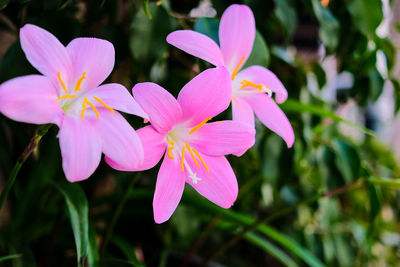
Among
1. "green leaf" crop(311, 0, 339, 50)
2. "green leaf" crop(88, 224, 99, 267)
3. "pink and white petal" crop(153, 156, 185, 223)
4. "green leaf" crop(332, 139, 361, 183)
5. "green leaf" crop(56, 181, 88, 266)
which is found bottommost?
"green leaf" crop(332, 139, 361, 183)

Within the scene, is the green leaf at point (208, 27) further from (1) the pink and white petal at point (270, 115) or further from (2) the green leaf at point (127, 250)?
(2) the green leaf at point (127, 250)

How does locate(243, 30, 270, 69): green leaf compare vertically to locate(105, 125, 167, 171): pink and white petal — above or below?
below

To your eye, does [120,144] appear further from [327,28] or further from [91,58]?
[327,28]

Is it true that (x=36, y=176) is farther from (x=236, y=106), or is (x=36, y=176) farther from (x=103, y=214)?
(x=236, y=106)

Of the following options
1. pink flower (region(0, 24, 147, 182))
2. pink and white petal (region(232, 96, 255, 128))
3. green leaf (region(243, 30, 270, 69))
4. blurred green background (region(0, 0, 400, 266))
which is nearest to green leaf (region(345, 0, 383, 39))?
blurred green background (region(0, 0, 400, 266))

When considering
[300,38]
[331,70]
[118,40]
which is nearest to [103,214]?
[118,40]

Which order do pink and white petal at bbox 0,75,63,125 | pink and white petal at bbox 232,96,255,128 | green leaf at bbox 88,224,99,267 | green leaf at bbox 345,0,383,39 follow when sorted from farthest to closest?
green leaf at bbox 345,0,383,39 < green leaf at bbox 88,224,99,267 < pink and white petal at bbox 232,96,255,128 < pink and white petal at bbox 0,75,63,125

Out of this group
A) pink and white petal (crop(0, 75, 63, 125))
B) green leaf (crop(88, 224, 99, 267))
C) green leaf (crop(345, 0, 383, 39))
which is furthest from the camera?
green leaf (crop(345, 0, 383, 39))

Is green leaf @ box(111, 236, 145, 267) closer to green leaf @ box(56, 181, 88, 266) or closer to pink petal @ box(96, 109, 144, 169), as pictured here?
green leaf @ box(56, 181, 88, 266)
